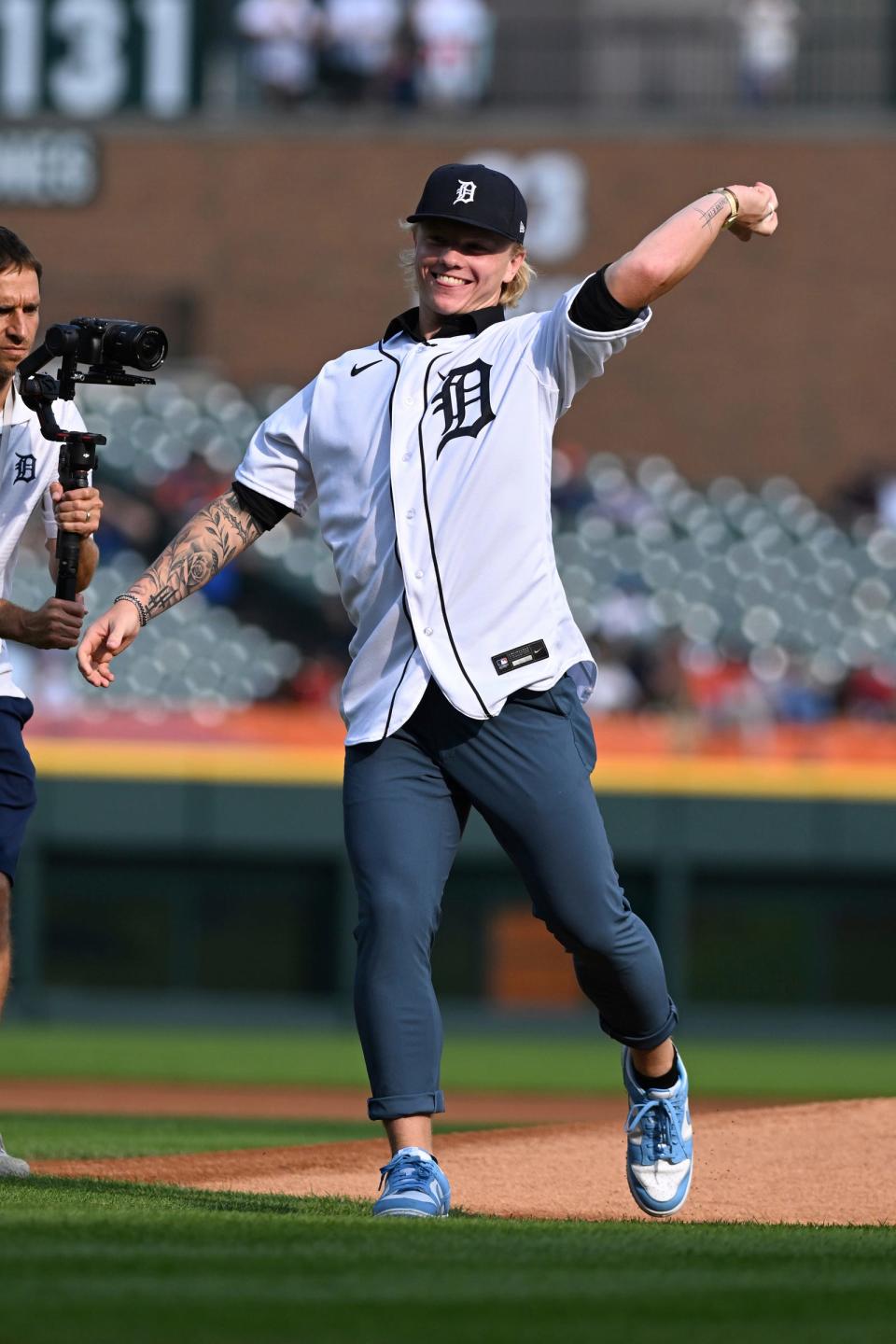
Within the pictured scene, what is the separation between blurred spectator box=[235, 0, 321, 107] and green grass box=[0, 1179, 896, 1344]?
58.5 ft

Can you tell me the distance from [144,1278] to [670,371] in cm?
1877

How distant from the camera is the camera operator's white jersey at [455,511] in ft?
13.7

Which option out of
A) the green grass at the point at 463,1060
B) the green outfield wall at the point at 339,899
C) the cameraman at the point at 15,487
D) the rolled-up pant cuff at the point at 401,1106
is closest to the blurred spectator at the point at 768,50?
the green outfield wall at the point at 339,899

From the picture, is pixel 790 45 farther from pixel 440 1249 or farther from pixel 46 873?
pixel 440 1249

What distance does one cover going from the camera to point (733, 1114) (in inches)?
265

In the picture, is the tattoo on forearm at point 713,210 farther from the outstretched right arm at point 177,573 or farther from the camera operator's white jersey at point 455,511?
the outstretched right arm at point 177,573

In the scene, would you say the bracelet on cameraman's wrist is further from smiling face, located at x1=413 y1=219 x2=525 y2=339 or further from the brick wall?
the brick wall

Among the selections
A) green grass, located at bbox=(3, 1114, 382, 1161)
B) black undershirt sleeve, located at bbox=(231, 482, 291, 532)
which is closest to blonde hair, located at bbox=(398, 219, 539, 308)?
black undershirt sleeve, located at bbox=(231, 482, 291, 532)

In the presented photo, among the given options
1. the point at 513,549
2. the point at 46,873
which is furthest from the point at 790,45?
the point at 513,549

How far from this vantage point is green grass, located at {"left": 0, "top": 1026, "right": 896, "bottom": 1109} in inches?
484

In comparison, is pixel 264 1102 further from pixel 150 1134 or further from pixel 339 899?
pixel 339 899

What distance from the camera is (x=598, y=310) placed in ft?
13.4

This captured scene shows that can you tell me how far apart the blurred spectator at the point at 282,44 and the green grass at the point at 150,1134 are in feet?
44.3

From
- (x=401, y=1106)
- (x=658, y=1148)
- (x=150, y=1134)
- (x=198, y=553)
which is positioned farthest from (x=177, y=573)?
(x=150, y=1134)
